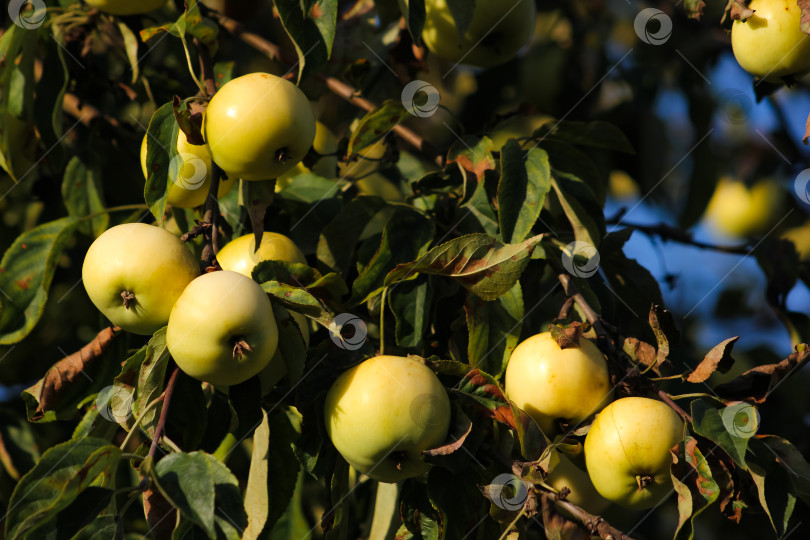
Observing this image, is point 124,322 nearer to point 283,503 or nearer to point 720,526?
point 283,503

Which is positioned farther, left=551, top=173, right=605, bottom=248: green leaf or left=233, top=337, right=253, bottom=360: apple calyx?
left=551, top=173, right=605, bottom=248: green leaf

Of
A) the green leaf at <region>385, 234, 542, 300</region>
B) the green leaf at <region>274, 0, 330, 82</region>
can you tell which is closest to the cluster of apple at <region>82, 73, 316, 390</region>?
the green leaf at <region>274, 0, 330, 82</region>

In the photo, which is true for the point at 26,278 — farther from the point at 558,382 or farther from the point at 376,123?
the point at 558,382

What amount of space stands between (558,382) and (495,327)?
199 mm

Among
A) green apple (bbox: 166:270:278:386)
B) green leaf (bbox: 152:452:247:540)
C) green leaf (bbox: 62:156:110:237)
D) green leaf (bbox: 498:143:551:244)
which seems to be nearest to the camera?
green leaf (bbox: 152:452:247:540)

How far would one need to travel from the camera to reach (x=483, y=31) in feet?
6.10

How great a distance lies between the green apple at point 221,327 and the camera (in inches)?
47.1

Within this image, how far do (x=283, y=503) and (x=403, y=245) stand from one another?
0.54 m

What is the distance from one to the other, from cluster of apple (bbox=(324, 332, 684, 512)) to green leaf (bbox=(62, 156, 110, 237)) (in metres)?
1.04

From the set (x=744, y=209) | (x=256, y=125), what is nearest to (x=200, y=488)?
(x=256, y=125)

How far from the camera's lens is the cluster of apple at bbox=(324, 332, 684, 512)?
1296 millimetres

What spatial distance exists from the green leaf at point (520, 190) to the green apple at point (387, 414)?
1.04ft

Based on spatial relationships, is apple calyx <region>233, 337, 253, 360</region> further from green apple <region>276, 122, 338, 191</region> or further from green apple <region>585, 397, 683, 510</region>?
green apple <region>276, 122, 338, 191</region>

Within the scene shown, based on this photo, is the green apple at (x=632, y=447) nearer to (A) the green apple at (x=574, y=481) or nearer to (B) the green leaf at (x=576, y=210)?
(A) the green apple at (x=574, y=481)
